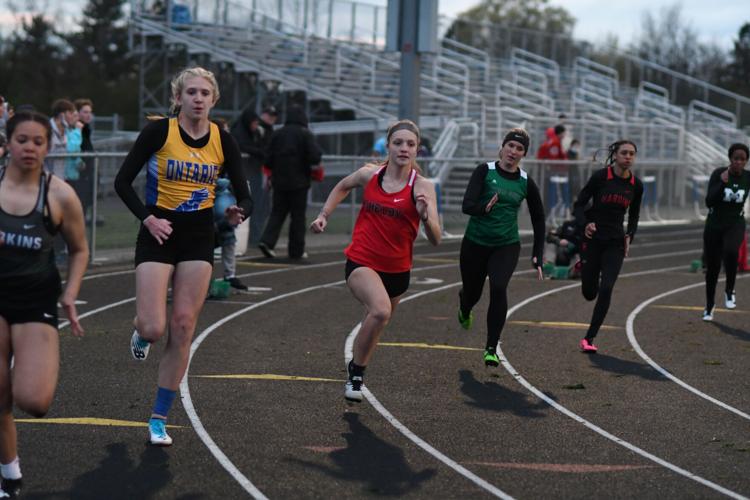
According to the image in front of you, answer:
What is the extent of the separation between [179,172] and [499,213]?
147 inches

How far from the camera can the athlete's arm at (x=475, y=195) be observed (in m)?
10.3

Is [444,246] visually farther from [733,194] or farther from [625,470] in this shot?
[625,470]

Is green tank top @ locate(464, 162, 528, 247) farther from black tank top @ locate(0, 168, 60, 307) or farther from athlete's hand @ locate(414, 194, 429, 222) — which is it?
black tank top @ locate(0, 168, 60, 307)

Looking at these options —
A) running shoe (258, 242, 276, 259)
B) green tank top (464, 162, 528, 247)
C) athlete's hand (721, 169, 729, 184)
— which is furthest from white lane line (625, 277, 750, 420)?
running shoe (258, 242, 276, 259)

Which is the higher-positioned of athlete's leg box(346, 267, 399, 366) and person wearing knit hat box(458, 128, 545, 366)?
person wearing knit hat box(458, 128, 545, 366)

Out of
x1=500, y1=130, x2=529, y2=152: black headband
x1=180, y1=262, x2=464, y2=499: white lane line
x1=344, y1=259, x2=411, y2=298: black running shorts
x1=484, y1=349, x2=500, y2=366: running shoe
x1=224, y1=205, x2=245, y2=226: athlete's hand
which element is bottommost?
x1=180, y1=262, x2=464, y2=499: white lane line

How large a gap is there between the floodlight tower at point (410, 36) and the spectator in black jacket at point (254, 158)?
381cm

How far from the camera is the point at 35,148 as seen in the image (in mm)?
6055

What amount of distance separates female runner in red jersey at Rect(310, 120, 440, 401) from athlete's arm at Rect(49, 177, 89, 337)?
2.54m

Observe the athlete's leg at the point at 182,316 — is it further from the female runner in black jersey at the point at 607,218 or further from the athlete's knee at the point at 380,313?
the female runner in black jersey at the point at 607,218

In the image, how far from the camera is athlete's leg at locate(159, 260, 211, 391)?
24.3 feet

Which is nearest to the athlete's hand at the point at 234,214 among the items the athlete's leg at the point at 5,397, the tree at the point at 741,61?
the athlete's leg at the point at 5,397

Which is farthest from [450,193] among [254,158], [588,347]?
[588,347]

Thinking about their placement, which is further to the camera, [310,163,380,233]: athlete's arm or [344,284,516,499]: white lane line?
[310,163,380,233]: athlete's arm
